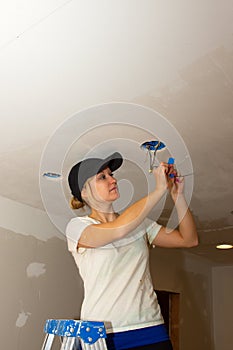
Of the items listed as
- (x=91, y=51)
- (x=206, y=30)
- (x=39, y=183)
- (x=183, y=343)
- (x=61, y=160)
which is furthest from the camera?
(x=183, y=343)

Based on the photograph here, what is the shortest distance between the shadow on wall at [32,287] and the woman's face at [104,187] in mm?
1643

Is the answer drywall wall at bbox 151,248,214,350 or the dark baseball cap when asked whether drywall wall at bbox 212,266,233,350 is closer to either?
drywall wall at bbox 151,248,214,350

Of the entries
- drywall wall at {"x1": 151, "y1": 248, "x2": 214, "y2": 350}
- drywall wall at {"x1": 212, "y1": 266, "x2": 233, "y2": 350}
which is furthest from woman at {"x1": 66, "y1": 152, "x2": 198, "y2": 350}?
drywall wall at {"x1": 212, "y1": 266, "x2": 233, "y2": 350}

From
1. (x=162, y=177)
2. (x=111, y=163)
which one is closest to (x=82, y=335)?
(x=162, y=177)

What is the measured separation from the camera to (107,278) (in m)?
1.37

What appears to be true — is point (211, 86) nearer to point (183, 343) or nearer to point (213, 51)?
point (213, 51)

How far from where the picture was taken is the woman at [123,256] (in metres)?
1.30

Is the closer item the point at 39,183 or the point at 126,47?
the point at 126,47

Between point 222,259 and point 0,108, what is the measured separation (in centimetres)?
404

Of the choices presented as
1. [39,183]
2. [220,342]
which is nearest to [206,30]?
[39,183]

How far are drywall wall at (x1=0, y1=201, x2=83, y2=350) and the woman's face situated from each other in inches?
64.7

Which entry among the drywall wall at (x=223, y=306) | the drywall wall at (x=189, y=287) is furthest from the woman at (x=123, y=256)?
the drywall wall at (x=223, y=306)

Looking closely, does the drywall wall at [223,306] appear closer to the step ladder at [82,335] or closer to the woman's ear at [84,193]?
the woman's ear at [84,193]

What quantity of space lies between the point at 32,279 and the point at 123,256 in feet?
6.13
